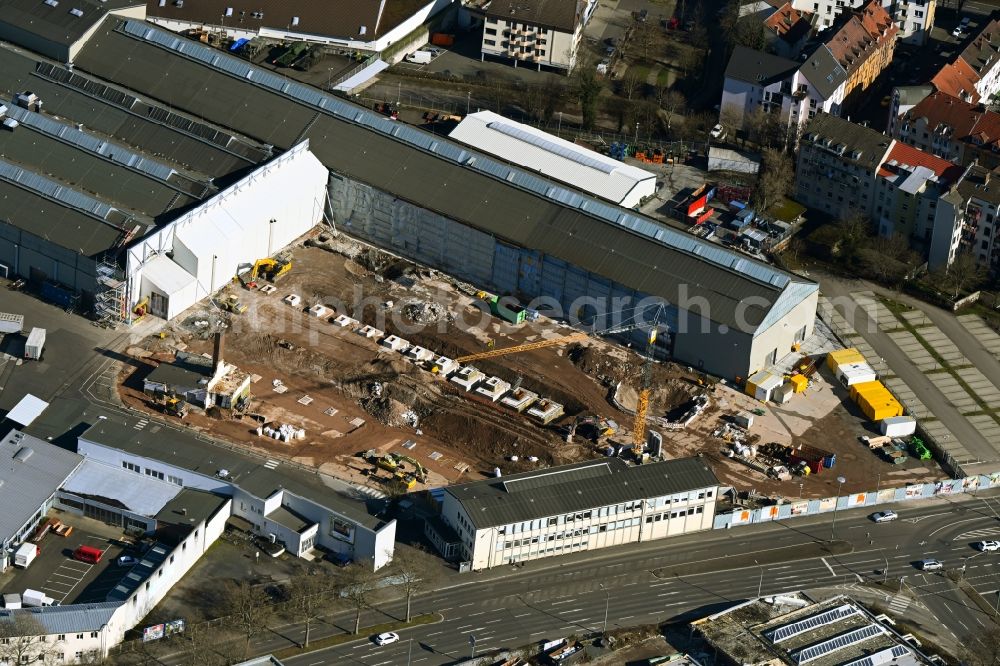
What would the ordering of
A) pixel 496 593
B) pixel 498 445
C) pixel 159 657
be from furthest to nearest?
pixel 498 445 → pixel 496 593 → pixel 159 657

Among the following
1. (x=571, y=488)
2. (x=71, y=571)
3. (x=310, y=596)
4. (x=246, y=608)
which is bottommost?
(x=71, y=571)

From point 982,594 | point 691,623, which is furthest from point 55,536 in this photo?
point 982,594

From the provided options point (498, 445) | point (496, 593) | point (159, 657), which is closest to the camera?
point (159, 657)

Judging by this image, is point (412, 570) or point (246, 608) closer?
point (246, 608)

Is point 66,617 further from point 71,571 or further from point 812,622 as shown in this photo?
point 812,622

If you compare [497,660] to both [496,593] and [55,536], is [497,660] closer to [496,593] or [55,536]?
[496,593]

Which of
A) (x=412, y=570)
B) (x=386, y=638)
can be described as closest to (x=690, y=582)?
(x=412, y=570)

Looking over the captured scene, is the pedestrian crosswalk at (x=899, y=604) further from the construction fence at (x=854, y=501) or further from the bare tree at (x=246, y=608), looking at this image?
the bare tree at (x=246, y=608)
